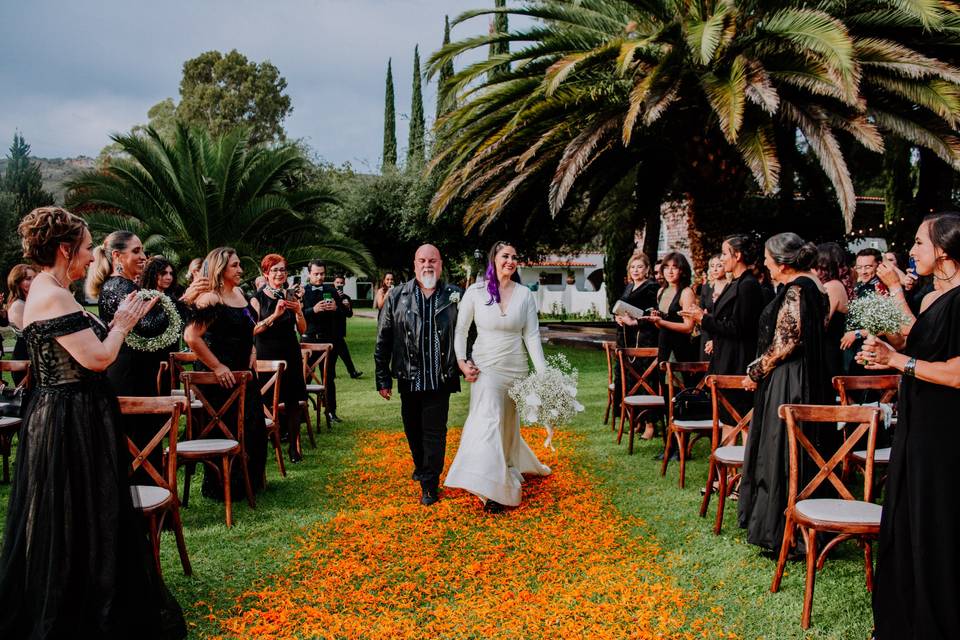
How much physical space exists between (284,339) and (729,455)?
14.8 ft

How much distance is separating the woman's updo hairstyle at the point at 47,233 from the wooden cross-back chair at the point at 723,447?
424 cm

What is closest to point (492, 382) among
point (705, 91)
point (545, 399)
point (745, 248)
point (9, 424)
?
point (545, 399)

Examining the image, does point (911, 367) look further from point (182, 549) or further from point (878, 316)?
point (182, 549)

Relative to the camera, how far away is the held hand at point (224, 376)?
557 cm

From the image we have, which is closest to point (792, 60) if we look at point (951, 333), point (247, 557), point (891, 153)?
point (951, 333)

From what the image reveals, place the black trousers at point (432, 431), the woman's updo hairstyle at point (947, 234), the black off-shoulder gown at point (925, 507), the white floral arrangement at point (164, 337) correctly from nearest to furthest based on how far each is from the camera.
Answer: the black off-shoulder gown at point (925, 507), the woman's updo hairstyle at point (947, 234), the white floral arrangement at point (164, 337), the black trousers at point (432, 431)

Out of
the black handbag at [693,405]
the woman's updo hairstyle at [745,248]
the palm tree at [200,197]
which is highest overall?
the palm tree at [200,197]

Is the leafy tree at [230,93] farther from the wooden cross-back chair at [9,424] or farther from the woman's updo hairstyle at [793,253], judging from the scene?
the woman's updo hairstyle at [793,253]

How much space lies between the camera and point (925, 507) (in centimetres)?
313

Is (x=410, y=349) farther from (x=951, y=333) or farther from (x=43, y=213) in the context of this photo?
(x=951, y=333)

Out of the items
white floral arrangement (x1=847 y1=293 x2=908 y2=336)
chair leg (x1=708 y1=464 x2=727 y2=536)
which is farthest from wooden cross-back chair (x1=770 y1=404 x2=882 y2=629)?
chair leg (x1=708 y1=464 x2=727 y2=536)

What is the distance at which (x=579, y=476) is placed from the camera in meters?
6.81

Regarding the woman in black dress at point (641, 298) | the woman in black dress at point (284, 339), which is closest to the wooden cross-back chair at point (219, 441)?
the woman in black dress at point (284, 339)

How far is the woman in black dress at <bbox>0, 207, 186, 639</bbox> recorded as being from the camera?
3254 mm
